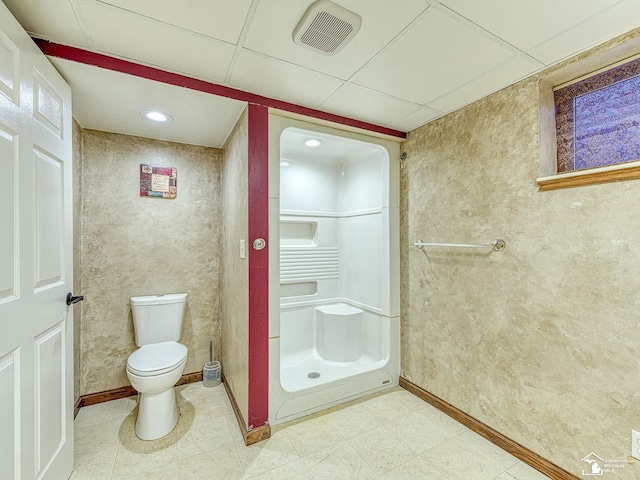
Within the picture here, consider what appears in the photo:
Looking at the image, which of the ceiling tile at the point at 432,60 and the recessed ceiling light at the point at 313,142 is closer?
the ceiling tile at the point at 432,60

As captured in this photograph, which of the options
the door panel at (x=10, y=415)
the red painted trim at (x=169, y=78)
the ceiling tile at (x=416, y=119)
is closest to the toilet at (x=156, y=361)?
the door panel at (x=10, y=415)

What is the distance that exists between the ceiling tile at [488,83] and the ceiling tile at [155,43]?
1.31 metres

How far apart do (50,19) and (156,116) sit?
788 mm

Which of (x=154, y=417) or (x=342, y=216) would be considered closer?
(x=154, y=417)

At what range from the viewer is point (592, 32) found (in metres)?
1.22

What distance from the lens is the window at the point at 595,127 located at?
128 cm

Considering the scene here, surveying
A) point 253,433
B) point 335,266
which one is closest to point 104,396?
point 253,433

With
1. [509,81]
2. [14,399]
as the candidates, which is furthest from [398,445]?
[509,81]

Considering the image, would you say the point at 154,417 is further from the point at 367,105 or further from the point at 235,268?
the point at 367,105

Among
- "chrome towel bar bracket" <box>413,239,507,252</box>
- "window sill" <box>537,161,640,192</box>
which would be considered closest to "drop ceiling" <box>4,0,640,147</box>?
"window sill" <box>537,161,640,192</box>

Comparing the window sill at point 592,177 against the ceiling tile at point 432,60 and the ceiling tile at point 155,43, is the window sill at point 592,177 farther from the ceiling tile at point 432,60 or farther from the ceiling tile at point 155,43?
the ceiling tile at point 155,43

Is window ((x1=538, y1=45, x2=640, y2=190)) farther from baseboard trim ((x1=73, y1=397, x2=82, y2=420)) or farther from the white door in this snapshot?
baseboard trim ((x1=73, y1=397, x2=82, y2=420))

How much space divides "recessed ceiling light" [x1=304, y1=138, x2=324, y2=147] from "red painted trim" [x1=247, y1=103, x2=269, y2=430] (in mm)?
782

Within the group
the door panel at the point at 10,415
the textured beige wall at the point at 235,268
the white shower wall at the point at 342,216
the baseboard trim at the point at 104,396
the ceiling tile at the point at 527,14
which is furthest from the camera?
the white shower wall at the point at 342,216
